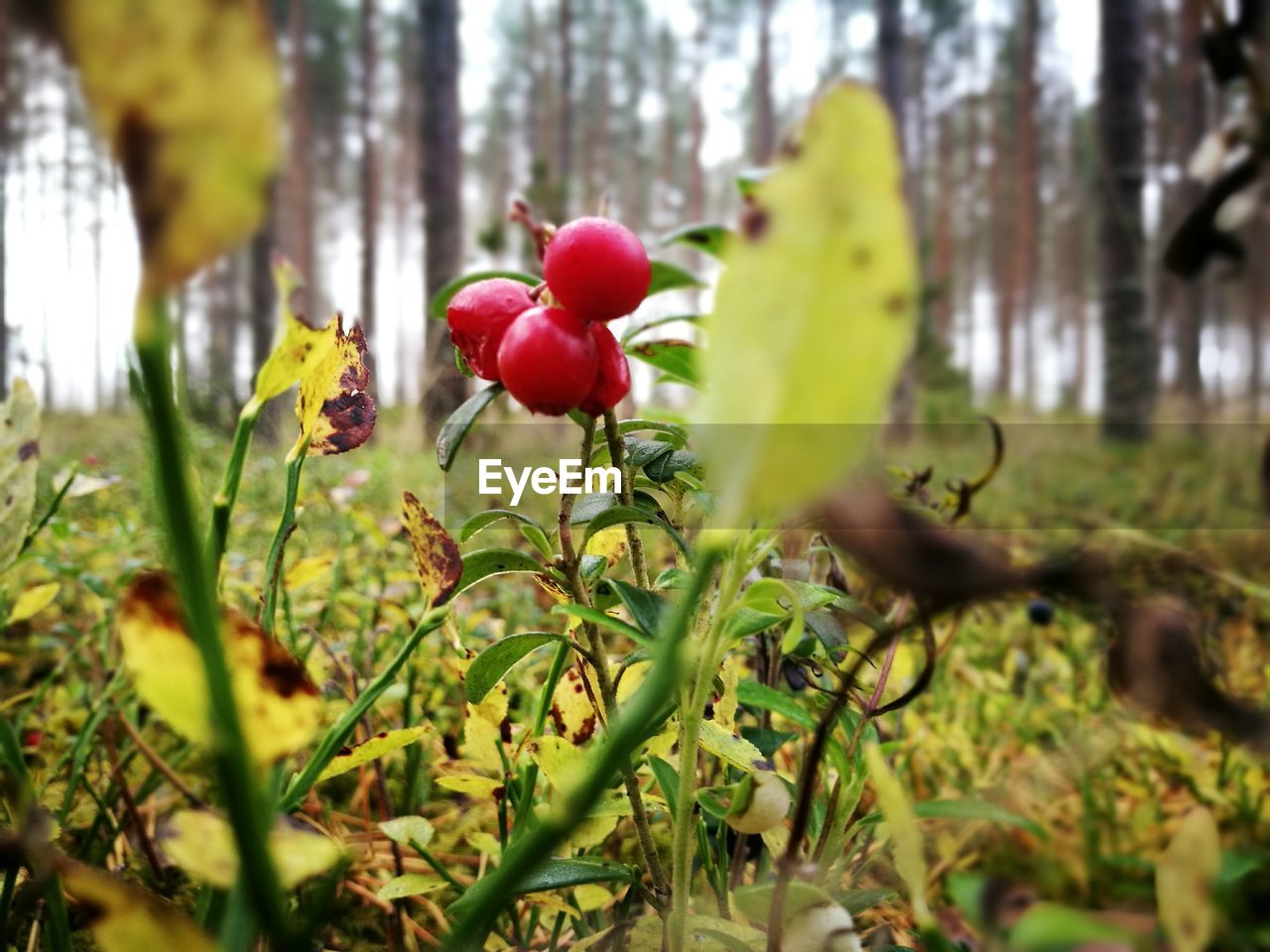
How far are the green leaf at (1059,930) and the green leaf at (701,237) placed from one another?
0.41m

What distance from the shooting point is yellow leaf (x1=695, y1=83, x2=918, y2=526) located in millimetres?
171

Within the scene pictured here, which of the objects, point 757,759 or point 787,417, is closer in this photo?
point 787,417

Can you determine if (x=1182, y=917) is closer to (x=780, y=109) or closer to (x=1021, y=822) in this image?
(x=1021, y=822)

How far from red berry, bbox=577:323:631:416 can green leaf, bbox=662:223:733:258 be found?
0.56 ft

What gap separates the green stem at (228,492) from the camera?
32cm

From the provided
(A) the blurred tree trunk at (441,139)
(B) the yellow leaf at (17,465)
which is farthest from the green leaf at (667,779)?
(A) the blurred tree trunk at (441,139)

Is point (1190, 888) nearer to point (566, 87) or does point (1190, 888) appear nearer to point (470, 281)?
point (470, 281)

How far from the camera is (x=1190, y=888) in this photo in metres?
0.22

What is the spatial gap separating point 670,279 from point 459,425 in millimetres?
176

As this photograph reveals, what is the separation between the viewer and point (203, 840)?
24cm

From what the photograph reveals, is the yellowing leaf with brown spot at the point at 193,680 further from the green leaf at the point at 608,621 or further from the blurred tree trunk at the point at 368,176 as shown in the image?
the blurred tree trunk at the point at 368,176

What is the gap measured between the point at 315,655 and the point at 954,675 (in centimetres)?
93

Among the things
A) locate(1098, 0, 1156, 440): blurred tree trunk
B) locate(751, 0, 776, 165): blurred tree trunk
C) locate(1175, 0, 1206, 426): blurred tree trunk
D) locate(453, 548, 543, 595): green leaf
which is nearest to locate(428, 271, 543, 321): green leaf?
locate(453, 548, 543, 595): green leaf

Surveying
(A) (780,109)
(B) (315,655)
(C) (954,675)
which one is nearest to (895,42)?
(C) (954,675)
